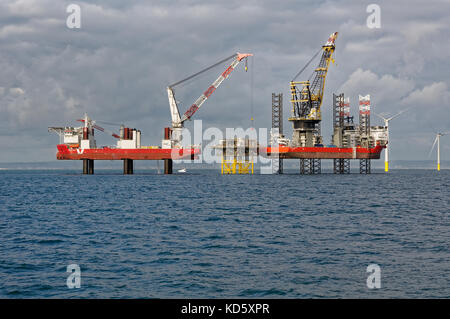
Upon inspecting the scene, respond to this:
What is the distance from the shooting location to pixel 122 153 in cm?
13575

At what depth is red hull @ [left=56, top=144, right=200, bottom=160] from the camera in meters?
135

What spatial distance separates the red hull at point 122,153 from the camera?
135 m

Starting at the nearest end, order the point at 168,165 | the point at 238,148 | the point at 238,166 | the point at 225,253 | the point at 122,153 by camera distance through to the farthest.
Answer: the point at 225,253
the point at 122,153
the point at 238,148
the point at 168,165
the point at 238,166

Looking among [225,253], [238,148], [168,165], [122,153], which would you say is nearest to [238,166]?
[238,148]

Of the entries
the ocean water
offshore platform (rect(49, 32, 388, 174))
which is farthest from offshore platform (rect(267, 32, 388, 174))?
the ocean water

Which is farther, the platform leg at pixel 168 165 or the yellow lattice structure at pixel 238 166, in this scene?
the yellow lattice structure at pixel 238 166

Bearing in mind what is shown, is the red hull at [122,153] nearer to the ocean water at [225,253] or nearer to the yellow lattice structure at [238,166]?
the yellow lattice structure at [238,166]

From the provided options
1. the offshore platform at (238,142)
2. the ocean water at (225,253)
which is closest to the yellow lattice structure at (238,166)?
the offshore platform at (238,142)

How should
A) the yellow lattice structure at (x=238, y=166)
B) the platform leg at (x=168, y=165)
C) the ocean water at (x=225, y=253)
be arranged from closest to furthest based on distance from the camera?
the ocean water at (x=225, y=253) → the platform leg at (x=168, y=165) → the yellow lattice structure at (x=238, y=166)

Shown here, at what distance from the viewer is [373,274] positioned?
772 inches

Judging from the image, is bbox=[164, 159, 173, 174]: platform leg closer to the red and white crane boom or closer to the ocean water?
the red and white crane boom

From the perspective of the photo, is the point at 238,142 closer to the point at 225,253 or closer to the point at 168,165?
the point at 168,165
